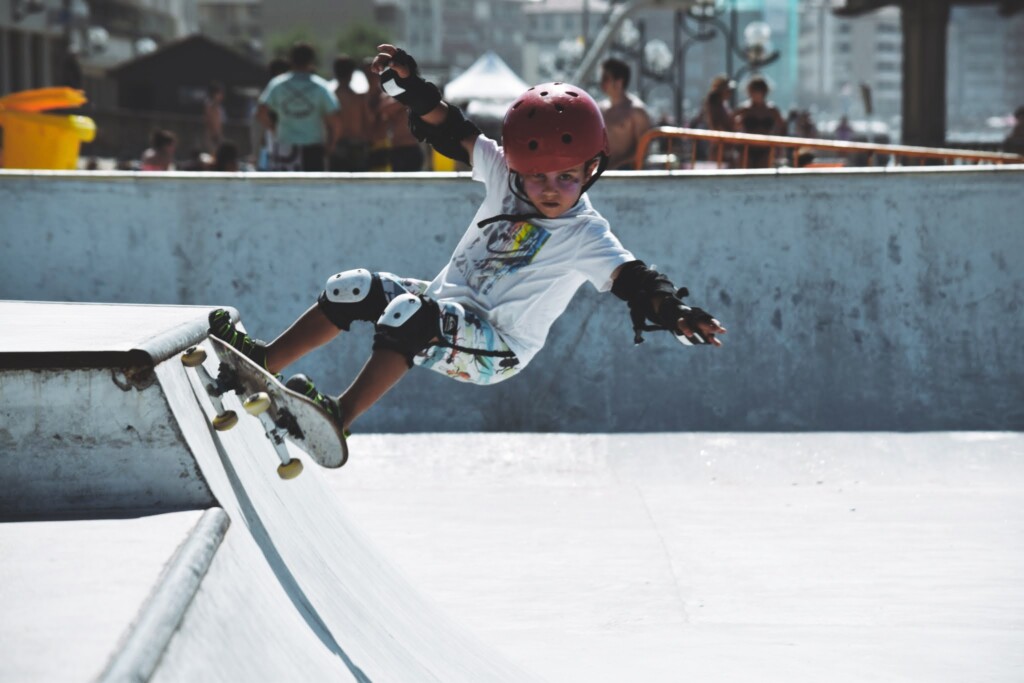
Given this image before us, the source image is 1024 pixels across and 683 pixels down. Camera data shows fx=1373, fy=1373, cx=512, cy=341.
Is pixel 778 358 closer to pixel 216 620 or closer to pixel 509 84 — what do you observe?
pixel 216 620

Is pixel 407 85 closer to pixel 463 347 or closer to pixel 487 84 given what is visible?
pixel 463 347

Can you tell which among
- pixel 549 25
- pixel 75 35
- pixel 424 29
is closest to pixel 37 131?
pixel 75 35

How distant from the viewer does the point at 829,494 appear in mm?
6750

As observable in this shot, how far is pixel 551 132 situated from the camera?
157 inches

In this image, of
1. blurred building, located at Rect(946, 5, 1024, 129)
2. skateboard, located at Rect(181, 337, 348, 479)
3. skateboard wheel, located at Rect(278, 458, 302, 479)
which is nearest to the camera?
skateboard, located at Rect(181, 337, 348, 479)

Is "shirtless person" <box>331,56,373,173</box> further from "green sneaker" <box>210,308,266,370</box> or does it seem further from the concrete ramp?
"green sneaker" <box>210,308,266,370</box>

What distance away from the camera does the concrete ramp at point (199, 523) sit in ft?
8.75

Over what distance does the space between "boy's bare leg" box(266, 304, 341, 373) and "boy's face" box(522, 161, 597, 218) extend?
718mm

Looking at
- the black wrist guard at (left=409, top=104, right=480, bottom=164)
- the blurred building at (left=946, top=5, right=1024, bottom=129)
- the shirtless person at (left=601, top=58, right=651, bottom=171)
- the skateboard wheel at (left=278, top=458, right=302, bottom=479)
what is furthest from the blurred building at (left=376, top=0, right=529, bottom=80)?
the skateboard wheel at (left=278, top=458, right=302, bottom=479)

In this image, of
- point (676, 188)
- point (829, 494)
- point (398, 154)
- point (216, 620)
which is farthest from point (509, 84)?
point (216, 620)

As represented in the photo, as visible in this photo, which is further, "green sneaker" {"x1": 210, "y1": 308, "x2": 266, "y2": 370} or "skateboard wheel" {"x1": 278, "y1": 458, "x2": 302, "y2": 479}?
"green sneaker" {"x1": 210, "y1": 308, "x2": 266, "y2": 370}

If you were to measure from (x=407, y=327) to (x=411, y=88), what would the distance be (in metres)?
0.88

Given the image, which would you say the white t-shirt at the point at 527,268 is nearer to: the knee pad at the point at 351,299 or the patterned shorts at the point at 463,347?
the patterned shorts at the point at 463,347

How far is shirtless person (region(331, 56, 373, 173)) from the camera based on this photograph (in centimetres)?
1162
